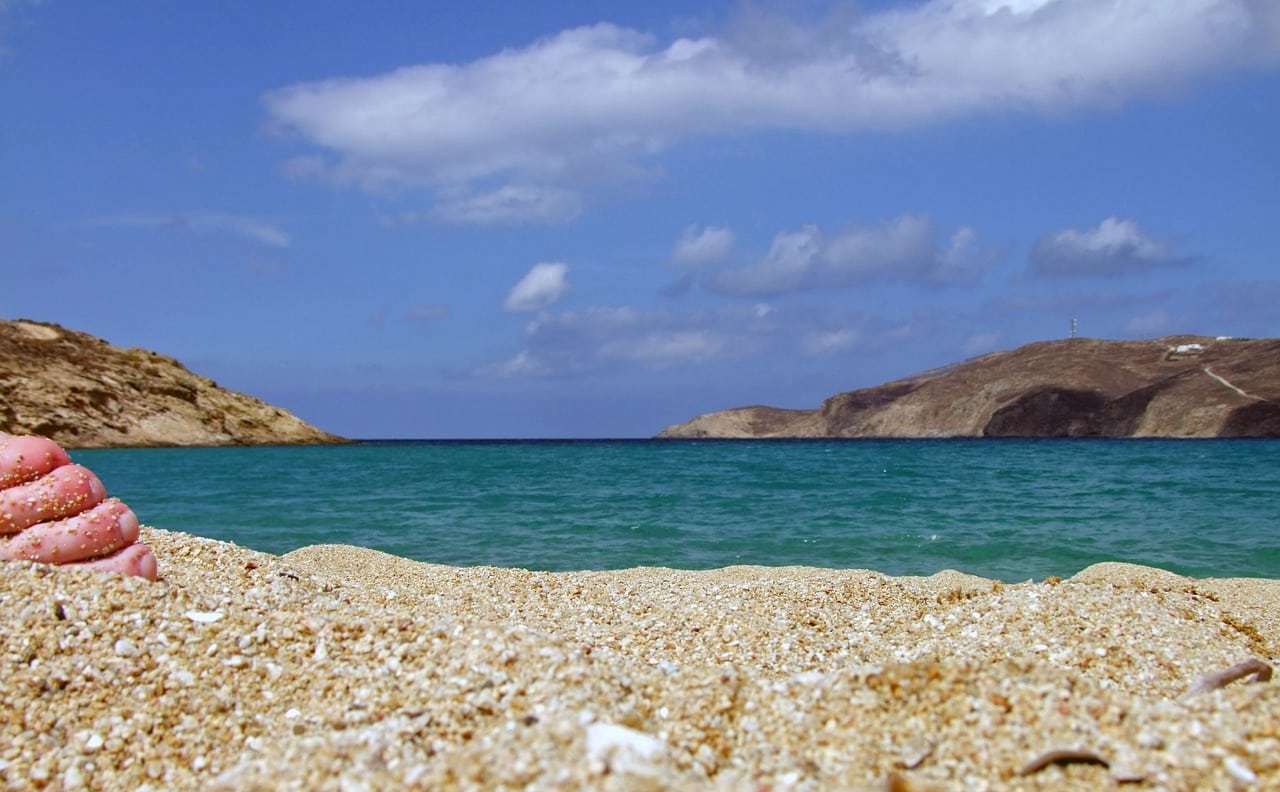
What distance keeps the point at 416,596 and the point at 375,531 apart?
9.22 metres

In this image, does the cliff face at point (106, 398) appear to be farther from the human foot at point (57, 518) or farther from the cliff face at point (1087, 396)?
the cliff face at point (1087, 396)

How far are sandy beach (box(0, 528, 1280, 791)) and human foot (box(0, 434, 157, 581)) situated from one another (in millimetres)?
324

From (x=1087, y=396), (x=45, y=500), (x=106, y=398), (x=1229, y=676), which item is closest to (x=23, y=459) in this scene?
(x=45, y=500)

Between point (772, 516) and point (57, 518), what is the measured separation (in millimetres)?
15170

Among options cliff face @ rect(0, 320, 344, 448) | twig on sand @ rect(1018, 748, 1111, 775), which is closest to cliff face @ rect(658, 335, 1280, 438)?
cliff face @ rect(0, 320, 344, 448)

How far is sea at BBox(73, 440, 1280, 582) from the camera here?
1442 cm

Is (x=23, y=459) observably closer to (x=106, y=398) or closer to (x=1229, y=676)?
(x=1229, y=676)

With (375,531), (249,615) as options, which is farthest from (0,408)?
(249,615)

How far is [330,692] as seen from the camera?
4.51 metres

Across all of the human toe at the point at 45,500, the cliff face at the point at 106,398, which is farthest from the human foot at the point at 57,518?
the cliff face at the point at 106,398

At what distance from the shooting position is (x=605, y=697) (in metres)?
3.96

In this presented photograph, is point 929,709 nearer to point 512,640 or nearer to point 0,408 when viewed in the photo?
point 512,640

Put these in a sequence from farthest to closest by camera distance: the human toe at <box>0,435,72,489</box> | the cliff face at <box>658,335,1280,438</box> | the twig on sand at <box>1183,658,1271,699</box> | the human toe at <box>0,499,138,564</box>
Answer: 1. the cliff face at <box>658,335,1280,438</box>
2. the human toe at <box>0,435,72,489</box>
3. the human toe at <box>0,499,138,564</box>
4. the twig on sand at <box>1183,658,1271,699</box>

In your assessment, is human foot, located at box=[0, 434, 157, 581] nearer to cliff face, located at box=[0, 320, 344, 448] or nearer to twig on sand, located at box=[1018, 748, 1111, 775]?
twig on sand, located at box=[1018, 748, 1111, 775]
